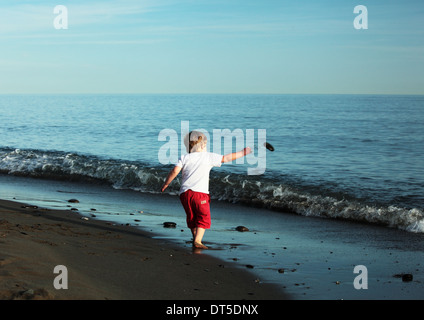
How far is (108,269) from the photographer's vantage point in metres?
6.03

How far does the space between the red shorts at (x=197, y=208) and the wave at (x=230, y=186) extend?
4025mm

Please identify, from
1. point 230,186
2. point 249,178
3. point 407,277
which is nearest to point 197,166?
point 407,277

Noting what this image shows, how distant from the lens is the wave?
1060 cm

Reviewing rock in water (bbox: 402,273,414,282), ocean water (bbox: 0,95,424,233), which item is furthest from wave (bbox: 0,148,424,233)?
rock in water (bbox: 402,273,414,282)

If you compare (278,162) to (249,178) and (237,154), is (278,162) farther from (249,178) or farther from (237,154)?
(237,154)

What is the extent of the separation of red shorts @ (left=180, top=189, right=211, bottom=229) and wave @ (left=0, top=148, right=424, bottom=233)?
4.03 m

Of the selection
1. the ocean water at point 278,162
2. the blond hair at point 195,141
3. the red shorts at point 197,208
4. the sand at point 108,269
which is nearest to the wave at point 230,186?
the ocean water at point 278,162

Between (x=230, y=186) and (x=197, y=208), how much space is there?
5.80 m

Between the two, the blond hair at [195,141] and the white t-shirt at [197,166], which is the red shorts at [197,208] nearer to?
the white t-shirt at [197,166]

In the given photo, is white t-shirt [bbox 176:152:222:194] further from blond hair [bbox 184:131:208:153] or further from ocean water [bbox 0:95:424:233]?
ocean water [bbox 0:95:424:233]

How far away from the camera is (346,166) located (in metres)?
17.1

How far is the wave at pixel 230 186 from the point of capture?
1060 cm

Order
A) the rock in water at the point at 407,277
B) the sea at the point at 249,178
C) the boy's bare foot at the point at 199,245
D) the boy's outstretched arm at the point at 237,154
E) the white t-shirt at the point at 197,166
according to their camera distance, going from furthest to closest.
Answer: the sea at the point at 249,178, the white t-shirt at the point at 197,166, the boy's bare foot at the point at 199,245, the boy's outstretched arm at the point at 237,154, the rock in water at the point at 407,277

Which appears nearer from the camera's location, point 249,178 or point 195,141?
point 195,141
